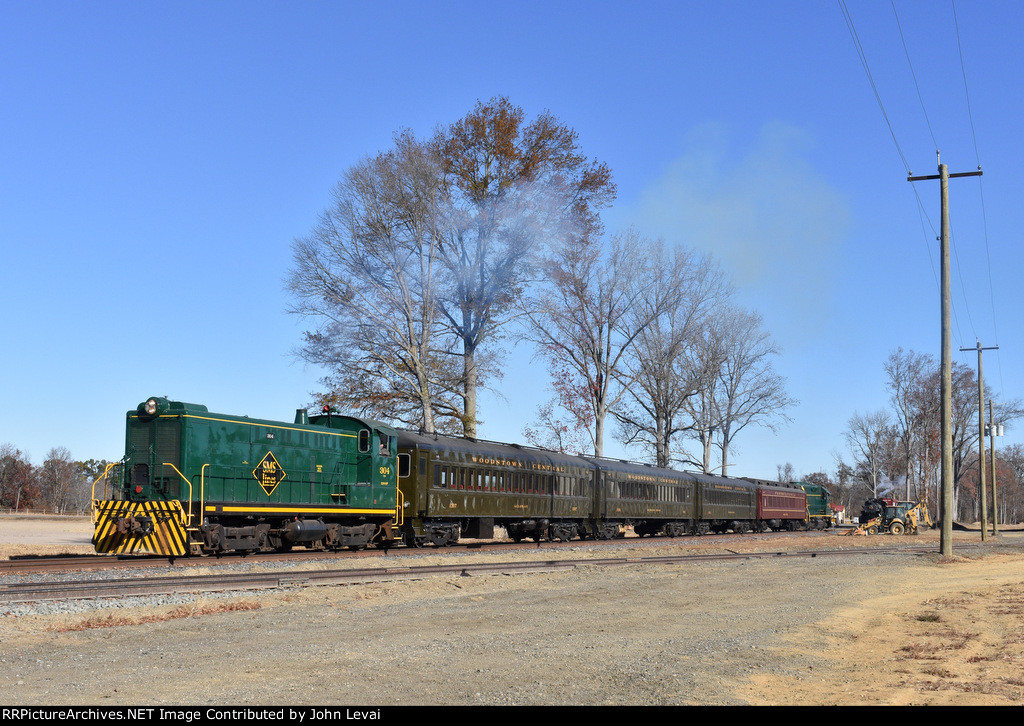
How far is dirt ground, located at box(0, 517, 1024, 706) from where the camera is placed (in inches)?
309

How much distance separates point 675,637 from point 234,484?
12825mm

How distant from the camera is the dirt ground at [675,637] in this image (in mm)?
7848

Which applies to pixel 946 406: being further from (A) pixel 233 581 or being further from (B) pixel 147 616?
(B) pixel 147 616

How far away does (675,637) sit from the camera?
11328mm

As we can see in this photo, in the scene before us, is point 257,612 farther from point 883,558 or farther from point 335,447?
point 883,558

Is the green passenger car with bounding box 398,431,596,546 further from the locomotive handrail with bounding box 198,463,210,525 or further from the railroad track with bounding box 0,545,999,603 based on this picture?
the locomotive handrail with bounding box 198,463,210,525

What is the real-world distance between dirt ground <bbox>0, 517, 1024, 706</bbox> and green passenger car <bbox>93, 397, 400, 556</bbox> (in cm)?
554

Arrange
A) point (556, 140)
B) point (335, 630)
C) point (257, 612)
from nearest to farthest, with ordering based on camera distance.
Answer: point (335, 630)
point (257, 612)
point (556, 140)

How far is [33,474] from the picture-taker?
109 metres

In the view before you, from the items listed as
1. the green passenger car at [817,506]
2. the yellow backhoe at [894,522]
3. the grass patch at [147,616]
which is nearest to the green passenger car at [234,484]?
the grass patch at [147,616]

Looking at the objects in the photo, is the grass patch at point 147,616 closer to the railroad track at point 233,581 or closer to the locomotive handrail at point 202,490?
the railroad track at point 233,581

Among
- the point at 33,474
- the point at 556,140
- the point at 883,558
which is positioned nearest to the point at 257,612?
the point at 883,558

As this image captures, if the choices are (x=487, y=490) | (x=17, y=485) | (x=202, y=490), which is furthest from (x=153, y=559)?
(x=17, y=485)
